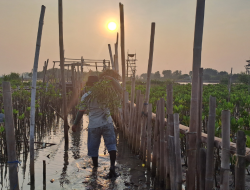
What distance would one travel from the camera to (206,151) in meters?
2.80

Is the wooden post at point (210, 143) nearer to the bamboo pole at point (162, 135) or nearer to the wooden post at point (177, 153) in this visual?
the wooden post at point (177, 153)

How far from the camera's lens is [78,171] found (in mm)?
4848

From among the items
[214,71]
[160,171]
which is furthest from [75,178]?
[214,71]

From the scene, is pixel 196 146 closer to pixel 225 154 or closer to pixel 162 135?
pixel 225 154

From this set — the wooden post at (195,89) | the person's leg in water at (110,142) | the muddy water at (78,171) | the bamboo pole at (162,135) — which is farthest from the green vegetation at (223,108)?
the person's leg in water at (110,142)

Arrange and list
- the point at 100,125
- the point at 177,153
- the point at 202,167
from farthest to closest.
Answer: the point at 100,125 → the point at 177,153 → the point at 202,167

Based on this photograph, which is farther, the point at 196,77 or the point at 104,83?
the point at 104,83

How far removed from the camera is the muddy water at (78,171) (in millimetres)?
4184

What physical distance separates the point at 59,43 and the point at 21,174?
3.34 m

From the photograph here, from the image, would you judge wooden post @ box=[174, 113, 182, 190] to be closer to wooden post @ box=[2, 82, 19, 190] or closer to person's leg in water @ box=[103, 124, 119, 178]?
person's leg in water @ box=[103, 124, 119, 178]

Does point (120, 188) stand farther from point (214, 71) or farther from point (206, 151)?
point (214, 71)

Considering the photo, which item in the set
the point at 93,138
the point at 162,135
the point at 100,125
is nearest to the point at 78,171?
the point at 93,138

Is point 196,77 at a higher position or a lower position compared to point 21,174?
higher

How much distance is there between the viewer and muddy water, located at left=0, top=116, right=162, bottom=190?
4.18 meters
